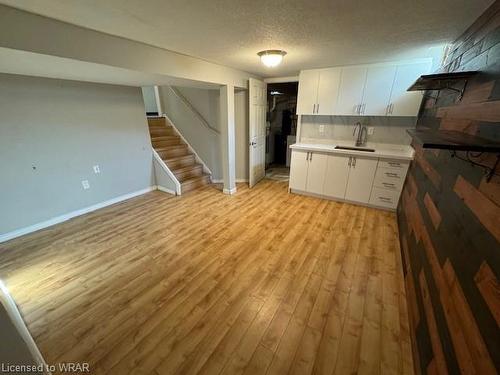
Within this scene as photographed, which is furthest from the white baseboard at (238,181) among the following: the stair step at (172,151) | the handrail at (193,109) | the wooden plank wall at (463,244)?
the wooden plank wall at (463,244)

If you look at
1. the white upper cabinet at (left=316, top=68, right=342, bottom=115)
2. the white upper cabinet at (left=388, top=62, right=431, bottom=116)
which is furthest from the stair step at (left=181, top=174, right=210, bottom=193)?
the white upper cabinet at (left=388, top=62, right=431, bottom=116)

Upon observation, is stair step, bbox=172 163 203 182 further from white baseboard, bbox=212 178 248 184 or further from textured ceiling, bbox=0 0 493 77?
textured ceiling, bbox=0 0 493 77

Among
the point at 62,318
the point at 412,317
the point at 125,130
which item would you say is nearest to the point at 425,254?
the point at 412,317

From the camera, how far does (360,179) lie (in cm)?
340

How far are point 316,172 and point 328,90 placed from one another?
4.66ft

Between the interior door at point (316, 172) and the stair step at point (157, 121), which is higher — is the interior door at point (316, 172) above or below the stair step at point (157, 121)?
below

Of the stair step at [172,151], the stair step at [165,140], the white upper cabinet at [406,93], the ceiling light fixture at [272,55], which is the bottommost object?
the stair step at [172,151]

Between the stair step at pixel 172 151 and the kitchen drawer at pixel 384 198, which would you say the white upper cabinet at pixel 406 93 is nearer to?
the kitchen drawer at pixel 384 198

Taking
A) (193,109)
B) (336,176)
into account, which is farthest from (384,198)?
(193,109)

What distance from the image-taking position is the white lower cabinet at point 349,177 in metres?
3.19

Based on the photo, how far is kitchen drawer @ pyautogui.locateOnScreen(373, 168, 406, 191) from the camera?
123 inches

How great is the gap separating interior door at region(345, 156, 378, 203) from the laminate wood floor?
17.7 inches

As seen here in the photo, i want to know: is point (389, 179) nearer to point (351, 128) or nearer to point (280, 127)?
point (351, 128)

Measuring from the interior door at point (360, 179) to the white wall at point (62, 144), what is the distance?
384 cm
